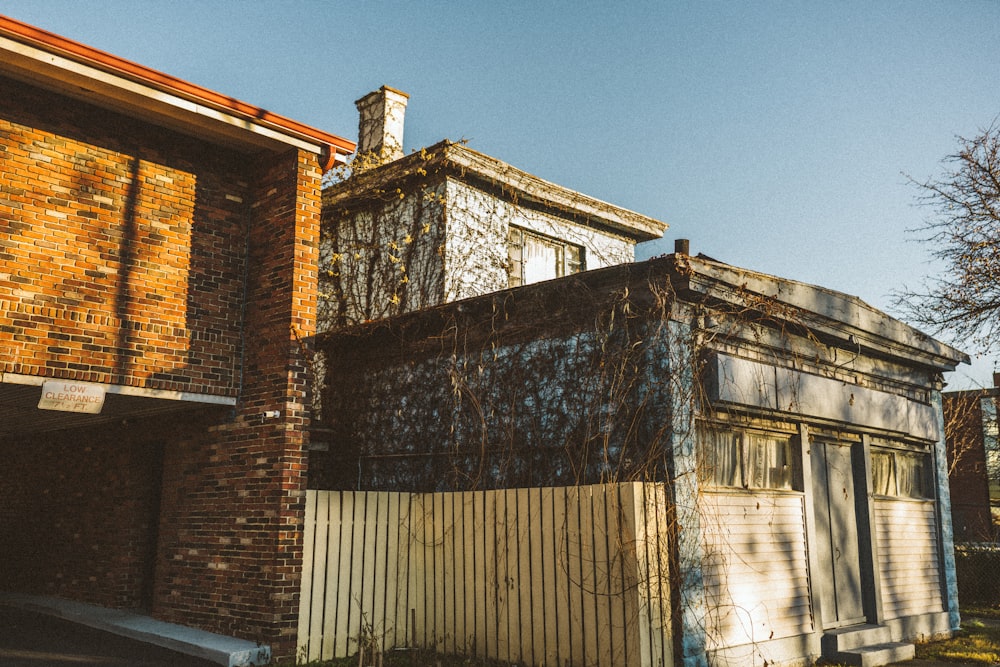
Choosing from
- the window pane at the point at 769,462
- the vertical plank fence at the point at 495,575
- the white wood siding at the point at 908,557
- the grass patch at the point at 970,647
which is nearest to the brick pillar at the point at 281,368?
the vertical plank fence at the point at 495,575

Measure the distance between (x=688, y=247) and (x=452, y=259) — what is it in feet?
20.2

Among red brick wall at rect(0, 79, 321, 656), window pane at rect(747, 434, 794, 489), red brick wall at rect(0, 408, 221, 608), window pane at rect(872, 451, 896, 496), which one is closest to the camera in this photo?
red brick wall at rect(0, 79, 321, 656)

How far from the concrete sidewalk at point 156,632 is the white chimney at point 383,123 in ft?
29.6

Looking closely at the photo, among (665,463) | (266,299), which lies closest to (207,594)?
(266,299)

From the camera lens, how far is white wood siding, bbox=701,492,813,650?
26.1 feet

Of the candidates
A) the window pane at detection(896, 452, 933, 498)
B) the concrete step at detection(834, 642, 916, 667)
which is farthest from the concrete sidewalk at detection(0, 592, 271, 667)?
the window pane at detection(896, 452, 933, 498)

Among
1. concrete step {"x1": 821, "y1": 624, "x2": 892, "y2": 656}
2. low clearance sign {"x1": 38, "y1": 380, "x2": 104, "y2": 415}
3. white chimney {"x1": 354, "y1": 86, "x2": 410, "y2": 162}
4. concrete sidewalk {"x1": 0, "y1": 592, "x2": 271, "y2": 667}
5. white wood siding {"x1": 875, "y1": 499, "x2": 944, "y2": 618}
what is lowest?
concrete step {"x1": 821, "y1": 624, "x2": 892, "y2": 656}

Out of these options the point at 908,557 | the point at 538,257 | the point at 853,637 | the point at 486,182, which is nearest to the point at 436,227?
the point at 486,182

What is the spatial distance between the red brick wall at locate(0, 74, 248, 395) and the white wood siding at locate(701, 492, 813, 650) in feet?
18.3

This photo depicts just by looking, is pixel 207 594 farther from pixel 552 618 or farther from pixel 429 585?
pixel 552 618

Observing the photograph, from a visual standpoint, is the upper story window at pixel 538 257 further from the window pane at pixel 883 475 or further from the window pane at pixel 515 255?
the window pane at pixel 883 475

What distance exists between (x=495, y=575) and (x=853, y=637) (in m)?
4.48

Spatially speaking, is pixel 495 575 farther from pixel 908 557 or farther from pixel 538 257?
pixel 538 257

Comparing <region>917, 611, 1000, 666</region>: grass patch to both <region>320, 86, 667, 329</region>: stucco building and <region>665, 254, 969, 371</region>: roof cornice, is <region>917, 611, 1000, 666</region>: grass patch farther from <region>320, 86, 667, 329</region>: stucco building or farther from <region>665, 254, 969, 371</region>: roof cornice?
<region>320, 86, 667, 329</region>: stucco building
